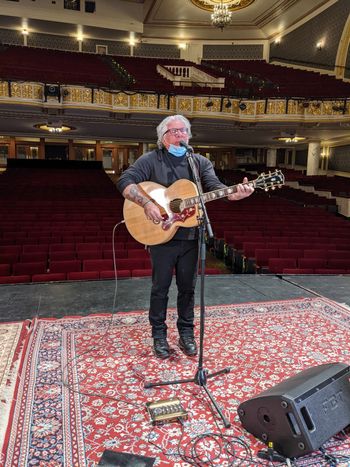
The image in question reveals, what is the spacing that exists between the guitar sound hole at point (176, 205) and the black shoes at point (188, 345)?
0.82m

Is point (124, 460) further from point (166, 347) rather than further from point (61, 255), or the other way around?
point (61, 255)

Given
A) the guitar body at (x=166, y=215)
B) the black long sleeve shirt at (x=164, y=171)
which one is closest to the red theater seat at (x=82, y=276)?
the guitar body at (x=166, y=215)

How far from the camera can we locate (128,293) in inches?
129

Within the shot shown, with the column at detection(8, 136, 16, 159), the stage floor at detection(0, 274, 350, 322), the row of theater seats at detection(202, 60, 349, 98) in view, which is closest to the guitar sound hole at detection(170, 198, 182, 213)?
the stage floor at detection(0, 274, 350, 322)

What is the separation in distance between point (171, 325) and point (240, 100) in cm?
975

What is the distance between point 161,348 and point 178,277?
0.43 metres

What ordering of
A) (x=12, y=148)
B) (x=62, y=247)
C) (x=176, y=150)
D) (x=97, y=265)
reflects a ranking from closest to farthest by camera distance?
(x=176, y=150) → (x=97, y=265) → (x=62, y=247) → (x=12, y=148)

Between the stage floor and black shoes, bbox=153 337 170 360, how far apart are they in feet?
2.59

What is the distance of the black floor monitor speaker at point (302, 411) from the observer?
1283mm

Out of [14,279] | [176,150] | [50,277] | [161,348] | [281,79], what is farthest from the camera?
[281,79]

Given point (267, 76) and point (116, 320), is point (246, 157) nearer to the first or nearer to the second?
point (267, 76)

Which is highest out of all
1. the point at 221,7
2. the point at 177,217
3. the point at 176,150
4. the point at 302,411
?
the point at 221,7

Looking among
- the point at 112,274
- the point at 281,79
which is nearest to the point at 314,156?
the point at 281,79

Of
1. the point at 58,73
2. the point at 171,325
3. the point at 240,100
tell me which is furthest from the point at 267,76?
the point at 171,325
